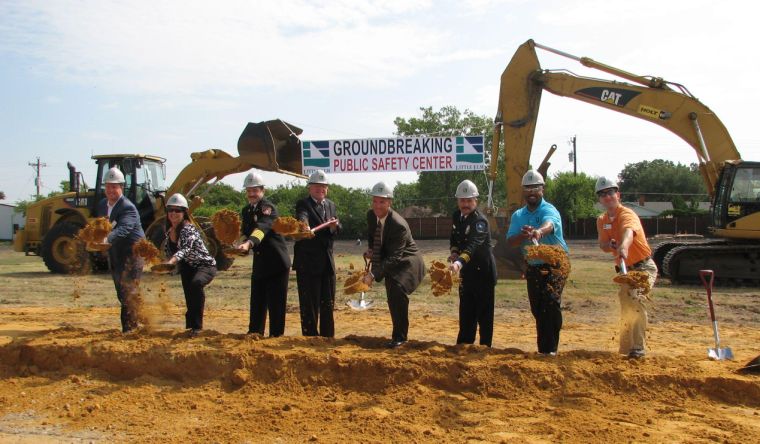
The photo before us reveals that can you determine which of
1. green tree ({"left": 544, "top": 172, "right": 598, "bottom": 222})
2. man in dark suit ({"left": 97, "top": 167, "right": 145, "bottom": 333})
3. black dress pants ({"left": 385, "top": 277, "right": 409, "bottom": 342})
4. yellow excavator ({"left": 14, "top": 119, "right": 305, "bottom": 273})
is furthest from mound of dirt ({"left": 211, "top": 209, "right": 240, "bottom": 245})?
green tree ({"left": 544, "top": 172, "right": 598, "bottom": 222})

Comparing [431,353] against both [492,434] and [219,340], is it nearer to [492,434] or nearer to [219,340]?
[492,434]

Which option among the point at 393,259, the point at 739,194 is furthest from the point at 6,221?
the point at 393,259

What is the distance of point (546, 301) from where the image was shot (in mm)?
5965

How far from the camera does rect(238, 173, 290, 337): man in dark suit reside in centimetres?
667

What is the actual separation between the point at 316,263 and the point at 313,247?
0.55 ft

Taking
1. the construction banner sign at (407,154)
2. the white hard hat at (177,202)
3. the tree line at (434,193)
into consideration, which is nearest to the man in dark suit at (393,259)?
the white hard hat at (177,202)

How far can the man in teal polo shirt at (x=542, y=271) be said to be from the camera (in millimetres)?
5934

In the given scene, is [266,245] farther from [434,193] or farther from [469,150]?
[434,193]

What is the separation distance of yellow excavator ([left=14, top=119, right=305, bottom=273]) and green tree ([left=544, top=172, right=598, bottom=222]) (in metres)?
27.1

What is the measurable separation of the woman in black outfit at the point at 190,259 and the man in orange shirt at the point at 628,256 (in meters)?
4.04

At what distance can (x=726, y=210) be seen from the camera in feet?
42.9

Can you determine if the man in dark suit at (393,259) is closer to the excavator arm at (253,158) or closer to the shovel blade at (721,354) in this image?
the shovel blade at (721,354)

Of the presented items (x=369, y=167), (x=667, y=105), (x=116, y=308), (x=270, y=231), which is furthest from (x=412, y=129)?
(x=270, y=231)

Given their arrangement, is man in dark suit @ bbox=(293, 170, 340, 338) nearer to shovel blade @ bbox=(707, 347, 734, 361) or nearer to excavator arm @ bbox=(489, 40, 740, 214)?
shovel blade @ bbox=(707, 347, 734, 361)
